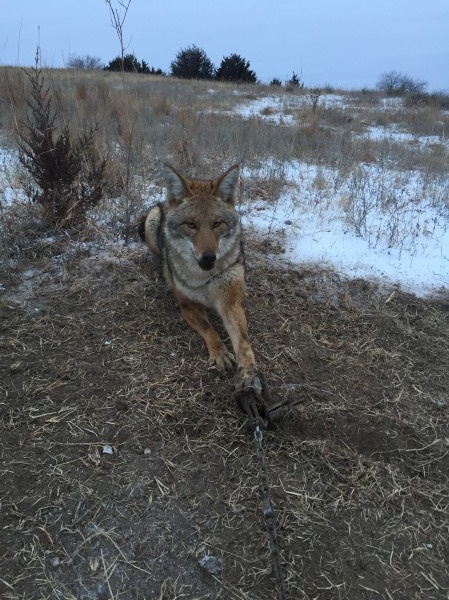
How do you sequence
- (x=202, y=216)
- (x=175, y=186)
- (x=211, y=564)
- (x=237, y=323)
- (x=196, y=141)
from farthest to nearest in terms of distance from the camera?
1. (x=196, y=141)
2. (x=175, y=186)
3. (x=202, y=216)
4. (x=237, y=323)
5. (x=211, y=564)

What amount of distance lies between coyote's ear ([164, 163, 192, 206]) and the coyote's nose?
727 millimetres

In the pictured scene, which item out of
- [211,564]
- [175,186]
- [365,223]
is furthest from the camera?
[365,223]

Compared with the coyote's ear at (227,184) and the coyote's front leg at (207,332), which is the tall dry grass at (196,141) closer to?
the coyote's ear at (227,184)

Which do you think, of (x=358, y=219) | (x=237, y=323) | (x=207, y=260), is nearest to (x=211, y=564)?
(x=237, y=323)

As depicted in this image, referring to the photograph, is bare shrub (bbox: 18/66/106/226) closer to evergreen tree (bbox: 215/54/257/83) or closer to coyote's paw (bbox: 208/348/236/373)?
coyote's paw (bbox: 208/348/236/373)

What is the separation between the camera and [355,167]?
830 cm

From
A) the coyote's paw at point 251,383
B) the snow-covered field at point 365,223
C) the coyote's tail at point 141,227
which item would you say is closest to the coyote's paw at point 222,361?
the coyote's paw at point 251,383

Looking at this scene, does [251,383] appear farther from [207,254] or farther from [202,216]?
[202,216]

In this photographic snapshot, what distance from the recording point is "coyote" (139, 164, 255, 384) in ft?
12.1

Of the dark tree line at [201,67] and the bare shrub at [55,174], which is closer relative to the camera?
the bare shrub at [55,174]

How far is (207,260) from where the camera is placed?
3.61 metres

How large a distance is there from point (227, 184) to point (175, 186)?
46 centimetres

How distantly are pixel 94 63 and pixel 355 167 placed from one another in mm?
32311

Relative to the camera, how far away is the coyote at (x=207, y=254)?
368 centimetres
